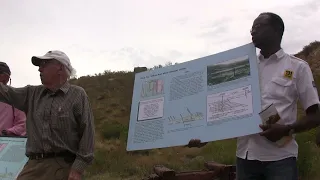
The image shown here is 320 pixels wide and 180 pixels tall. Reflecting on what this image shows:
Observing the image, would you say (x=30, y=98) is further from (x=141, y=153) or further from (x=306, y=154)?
(x=141, y=153)

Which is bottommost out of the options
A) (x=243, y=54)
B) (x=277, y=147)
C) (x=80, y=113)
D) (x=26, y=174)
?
(x=26, y=174)

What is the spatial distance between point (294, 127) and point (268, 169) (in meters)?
0.36

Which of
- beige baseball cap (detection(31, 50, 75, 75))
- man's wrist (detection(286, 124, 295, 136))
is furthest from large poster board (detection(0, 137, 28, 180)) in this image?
man's wrist (detection(286, 124, 295, 136))

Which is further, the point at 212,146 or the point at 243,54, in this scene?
the point at 212,146

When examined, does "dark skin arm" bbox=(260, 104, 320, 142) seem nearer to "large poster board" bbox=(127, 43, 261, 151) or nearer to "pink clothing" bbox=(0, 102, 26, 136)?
"large poster board" bbox=(127, 43, 261, 151)

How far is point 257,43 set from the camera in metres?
3.24

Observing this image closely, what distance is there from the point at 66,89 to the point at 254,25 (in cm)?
167

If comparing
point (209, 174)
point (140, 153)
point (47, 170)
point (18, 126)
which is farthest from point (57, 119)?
point (140, 153)

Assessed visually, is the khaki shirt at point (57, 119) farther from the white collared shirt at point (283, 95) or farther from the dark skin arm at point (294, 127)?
the dark skin arm at point (294, 127)

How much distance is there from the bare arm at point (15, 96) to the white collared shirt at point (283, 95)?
6.35 ft

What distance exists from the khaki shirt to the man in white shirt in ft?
3.26

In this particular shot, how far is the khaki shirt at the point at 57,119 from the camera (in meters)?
3.50

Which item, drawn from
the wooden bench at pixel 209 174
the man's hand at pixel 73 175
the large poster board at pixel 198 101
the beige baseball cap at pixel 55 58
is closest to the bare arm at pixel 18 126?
the beige baseball cap at pixel 55 58

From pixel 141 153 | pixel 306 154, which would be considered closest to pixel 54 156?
pixel 306 154
